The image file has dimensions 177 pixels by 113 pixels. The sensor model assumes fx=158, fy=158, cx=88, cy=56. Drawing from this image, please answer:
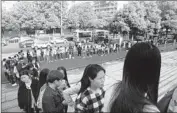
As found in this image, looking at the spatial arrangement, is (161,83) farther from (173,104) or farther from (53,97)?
(173,104)

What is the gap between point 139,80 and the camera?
28.8 inches

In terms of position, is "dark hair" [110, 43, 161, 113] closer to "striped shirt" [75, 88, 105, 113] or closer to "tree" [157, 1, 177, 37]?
"striped shirt" [75, 88, 105, 113]

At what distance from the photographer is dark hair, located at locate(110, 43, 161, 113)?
0.71 metres

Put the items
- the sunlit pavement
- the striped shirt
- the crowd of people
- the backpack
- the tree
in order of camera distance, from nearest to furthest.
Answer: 1. the backpack
2. the striped shirt
3. the sunlit pavement
4. the tree
5. the crowd of people

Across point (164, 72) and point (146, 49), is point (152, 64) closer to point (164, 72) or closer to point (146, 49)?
point (146, 49)

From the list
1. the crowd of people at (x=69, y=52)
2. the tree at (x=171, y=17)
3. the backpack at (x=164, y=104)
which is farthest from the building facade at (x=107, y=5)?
the backpack at (x=164, y=104)

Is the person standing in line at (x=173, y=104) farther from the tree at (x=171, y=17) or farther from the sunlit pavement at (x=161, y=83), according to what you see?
the tree at (x=171, y=17)

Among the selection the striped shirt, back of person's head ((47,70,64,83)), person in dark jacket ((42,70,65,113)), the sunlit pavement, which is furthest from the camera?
the sunlit pavement

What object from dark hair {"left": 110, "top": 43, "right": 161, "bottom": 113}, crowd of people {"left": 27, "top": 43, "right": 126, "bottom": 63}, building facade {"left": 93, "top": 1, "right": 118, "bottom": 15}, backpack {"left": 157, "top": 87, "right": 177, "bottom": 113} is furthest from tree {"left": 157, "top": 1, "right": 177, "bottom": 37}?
building facade {"left": 93, "top": 1, "right": 118, "bottom": 15}

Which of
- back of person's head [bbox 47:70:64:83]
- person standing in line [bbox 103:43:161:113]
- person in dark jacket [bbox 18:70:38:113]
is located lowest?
person in dark jacket [bbox 18:70:38:113]

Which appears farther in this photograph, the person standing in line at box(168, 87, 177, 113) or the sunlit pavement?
the sunlit pavement

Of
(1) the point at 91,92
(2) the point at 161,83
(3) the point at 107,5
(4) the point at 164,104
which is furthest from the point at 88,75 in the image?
(3) the point at 107,5

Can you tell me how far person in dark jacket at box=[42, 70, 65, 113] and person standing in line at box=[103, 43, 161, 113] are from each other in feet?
3.00

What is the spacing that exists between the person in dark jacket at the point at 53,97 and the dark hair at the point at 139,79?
92 centimetres
